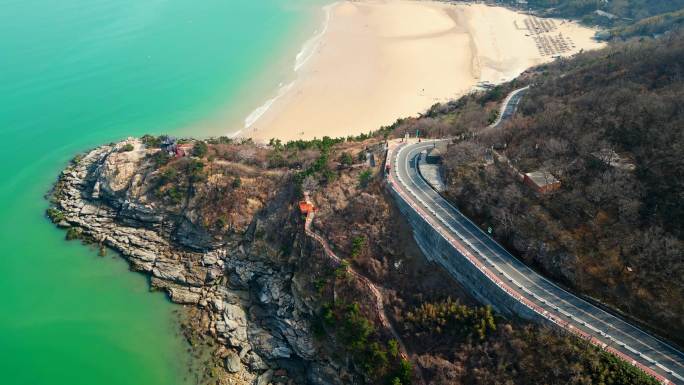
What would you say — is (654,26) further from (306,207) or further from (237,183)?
(237,183)

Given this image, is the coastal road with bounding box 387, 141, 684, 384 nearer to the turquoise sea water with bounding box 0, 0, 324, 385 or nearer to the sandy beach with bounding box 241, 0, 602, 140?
the turquoise sea water with bounding box 0, 0, 324, 385

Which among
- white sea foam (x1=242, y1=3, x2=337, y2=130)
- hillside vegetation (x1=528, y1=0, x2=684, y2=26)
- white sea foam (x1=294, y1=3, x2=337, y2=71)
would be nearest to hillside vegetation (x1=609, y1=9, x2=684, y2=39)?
hillside vegetation (x1=528, y1=0, x2=684, y2=26)

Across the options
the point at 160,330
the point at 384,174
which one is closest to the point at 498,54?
the point at 384,174

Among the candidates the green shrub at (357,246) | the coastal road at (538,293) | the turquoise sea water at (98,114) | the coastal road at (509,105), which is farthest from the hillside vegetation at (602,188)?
the turquoise sea water at (98,114)

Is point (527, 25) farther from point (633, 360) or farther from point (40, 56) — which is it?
point (40, 56)

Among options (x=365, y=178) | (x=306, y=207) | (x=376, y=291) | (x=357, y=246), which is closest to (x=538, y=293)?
(x=376, y=291)
